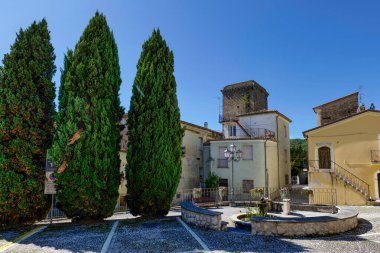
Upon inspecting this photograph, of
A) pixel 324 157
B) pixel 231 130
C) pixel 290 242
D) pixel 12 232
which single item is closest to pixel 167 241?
pixel 290 242

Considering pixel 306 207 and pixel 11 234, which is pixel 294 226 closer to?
pixel 306 207

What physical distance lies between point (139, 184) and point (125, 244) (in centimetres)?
449

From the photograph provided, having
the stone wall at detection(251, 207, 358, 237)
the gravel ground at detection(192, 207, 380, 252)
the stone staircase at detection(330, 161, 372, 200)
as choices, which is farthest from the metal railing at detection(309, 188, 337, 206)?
the stone wall at detection(251, 207, 358, 237)

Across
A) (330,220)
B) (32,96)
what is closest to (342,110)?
(330,220)

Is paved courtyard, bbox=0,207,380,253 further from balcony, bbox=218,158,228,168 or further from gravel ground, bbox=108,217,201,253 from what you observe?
balcony, bbox=218,158,228,168

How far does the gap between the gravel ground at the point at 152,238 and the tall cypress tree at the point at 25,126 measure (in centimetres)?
396

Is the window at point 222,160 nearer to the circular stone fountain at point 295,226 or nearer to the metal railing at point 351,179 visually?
the metal railing at point 351,179

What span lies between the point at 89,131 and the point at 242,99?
95.2ft

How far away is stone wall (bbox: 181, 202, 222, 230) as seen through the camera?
33.1 feet

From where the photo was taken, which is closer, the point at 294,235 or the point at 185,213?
the point at 294,235

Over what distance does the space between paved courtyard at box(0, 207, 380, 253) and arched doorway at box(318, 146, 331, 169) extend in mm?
11308

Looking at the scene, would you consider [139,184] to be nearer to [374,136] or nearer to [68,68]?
[68,68]

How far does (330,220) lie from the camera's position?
9406 mm

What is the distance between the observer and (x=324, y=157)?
71.2 ft
